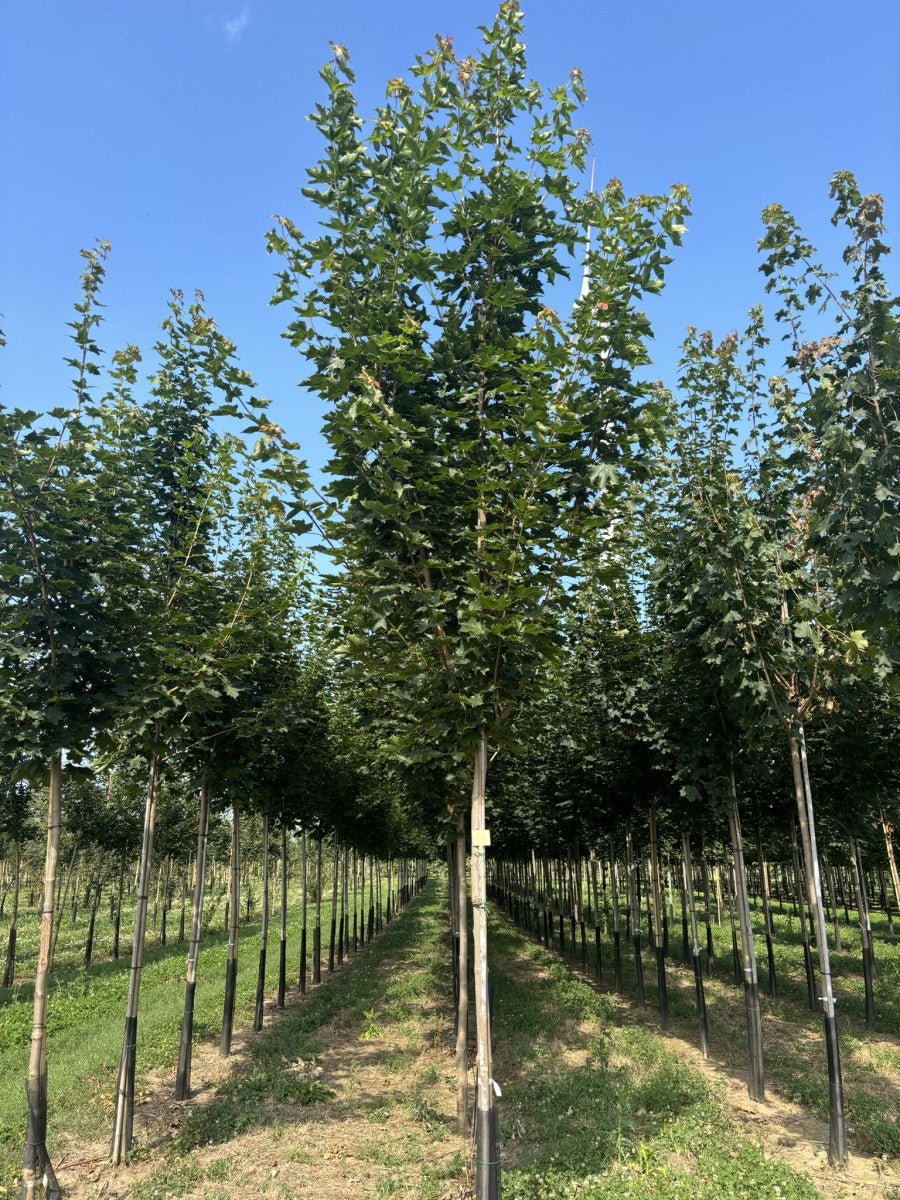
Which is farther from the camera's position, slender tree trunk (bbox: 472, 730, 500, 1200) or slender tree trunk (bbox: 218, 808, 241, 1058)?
slender tree trunk (bbox: 218, 808, 241, 1058)

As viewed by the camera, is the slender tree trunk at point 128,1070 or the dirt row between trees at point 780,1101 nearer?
the dirt row between trees at point 780,1101

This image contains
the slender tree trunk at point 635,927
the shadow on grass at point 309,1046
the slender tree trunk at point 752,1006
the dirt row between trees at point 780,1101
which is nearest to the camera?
the dirt row between trees at point 780,1101

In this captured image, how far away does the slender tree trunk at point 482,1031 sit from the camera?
176 inches

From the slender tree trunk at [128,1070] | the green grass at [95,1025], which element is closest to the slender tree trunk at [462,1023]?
the green grass at [95,1025]

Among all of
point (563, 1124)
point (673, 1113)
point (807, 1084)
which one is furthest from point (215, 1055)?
point (807, 1084)

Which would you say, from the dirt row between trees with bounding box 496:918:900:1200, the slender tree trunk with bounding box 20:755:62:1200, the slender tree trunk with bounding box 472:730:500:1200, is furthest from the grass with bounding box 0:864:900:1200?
the slender tree trunk with bounding box 472:730:500:1200

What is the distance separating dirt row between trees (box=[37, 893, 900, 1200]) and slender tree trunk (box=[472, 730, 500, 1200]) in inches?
60.7

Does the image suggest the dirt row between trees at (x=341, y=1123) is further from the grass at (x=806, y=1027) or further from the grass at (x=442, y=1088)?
the grass at (x=806, y=1027)

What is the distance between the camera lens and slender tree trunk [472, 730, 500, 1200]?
14.7 feet

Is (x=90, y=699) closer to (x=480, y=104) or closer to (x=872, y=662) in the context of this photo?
(x=480, y=104)

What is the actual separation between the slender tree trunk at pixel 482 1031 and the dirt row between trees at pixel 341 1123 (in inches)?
60.7

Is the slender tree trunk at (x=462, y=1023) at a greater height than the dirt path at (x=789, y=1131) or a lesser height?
greater

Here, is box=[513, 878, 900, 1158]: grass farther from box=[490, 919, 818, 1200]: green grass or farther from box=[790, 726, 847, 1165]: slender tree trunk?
box=[490, 919, 818, 1200]: green grass

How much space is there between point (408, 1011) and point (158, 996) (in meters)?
6.11
